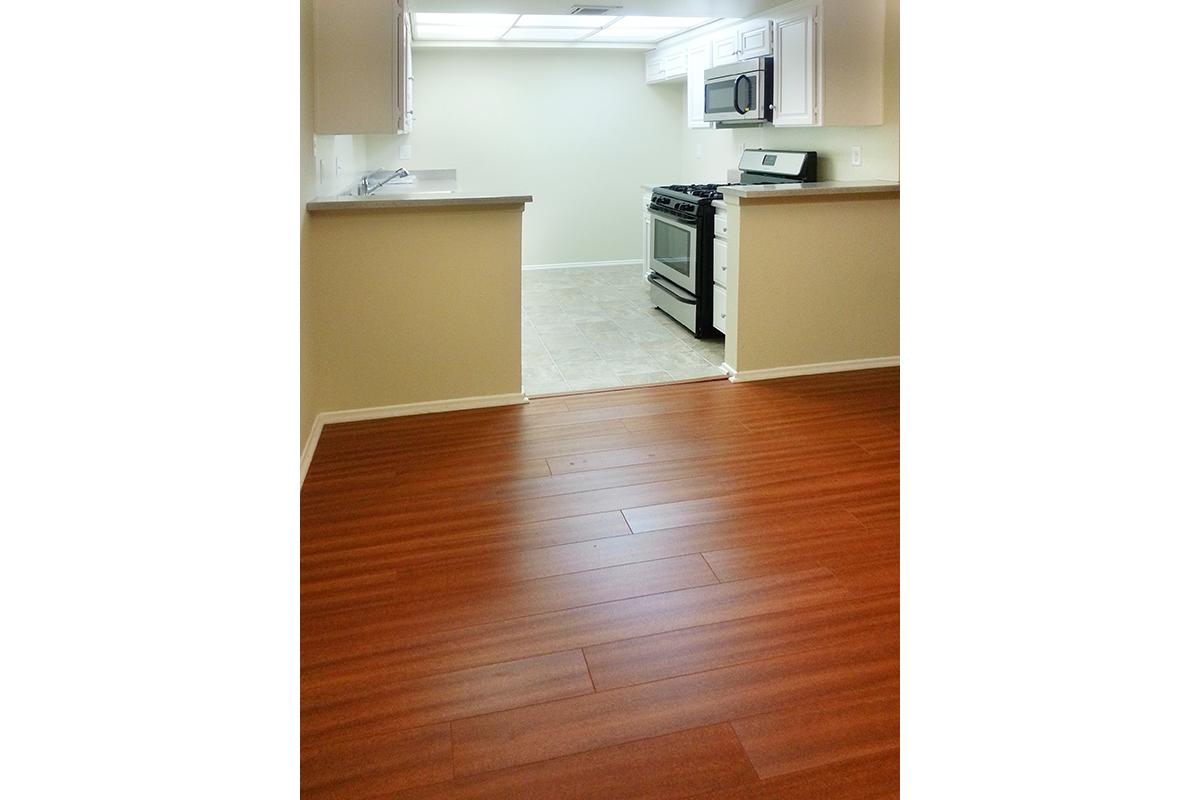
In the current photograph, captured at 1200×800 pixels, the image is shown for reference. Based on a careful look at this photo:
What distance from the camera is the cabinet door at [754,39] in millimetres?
5105

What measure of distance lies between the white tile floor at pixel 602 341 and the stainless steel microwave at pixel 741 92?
4.36 ft

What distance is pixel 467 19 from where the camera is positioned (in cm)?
610

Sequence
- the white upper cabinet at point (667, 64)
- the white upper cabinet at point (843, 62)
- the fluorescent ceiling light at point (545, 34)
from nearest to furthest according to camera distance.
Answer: the white upper cabinet at point (843, 62), the fluorescent ceiling light at point (545, 34), the white upper cabinet at point (667, 64)

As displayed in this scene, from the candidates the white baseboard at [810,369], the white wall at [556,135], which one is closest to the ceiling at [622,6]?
the white baseboard at [810,369]

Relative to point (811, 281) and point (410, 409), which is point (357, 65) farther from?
point (811, 281)

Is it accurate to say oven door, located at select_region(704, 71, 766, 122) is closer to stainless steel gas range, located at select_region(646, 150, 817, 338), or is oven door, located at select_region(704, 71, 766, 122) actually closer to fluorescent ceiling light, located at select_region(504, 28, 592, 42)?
stainless steel gas range, located at select_region(646, 150, 817, 338)

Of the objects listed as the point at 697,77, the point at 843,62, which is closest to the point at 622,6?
the point at 843,62

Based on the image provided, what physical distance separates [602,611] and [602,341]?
3.26 meters

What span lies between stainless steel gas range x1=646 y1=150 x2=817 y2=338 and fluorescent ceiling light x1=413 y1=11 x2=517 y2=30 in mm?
1584

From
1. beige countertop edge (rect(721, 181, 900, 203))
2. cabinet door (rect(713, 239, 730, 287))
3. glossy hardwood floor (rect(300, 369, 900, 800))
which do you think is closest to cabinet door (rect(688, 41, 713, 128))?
cabinet door (rect(713, 239, 730, 287))

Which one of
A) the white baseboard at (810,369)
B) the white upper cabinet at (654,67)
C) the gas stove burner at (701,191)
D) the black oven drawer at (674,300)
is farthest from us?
the white upper cabinet at (654,67)

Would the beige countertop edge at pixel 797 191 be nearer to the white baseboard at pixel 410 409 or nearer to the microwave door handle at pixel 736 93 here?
the microwave door handle at pixel 736 93

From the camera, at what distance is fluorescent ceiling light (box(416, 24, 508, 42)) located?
652 centimetres
